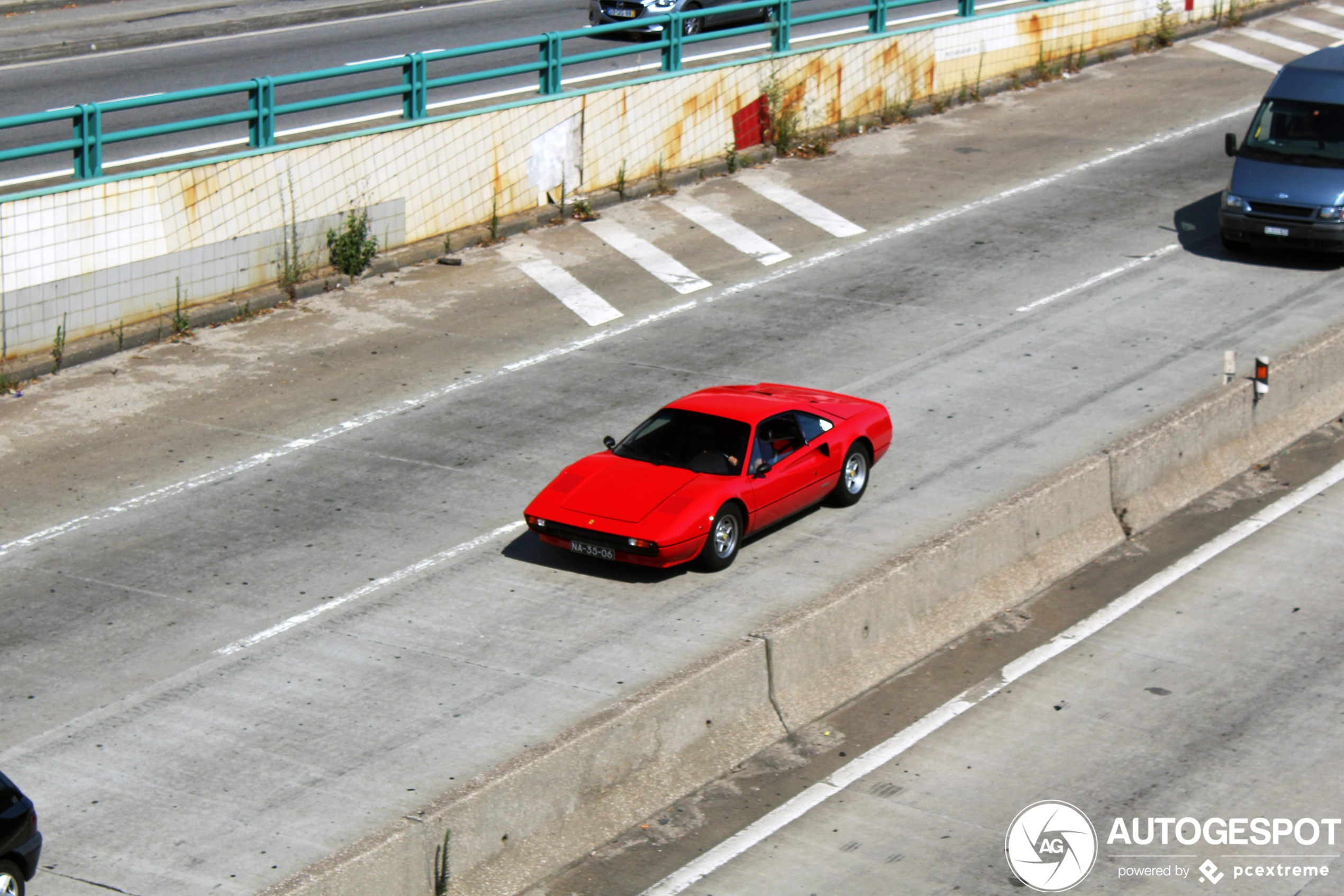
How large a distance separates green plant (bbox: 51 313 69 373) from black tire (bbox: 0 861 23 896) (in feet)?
33.5

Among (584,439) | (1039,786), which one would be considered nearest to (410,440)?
(584,439)

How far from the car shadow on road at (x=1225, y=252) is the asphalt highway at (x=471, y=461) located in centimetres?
9

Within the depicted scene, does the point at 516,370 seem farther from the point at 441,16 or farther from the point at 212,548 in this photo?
the point at 441,16

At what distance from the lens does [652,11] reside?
28656 millimetres

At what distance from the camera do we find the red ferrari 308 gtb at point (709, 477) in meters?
12.3

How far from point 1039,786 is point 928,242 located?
12.8 metres

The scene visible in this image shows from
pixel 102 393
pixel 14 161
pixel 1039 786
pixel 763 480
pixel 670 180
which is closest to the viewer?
pixel 1039 786

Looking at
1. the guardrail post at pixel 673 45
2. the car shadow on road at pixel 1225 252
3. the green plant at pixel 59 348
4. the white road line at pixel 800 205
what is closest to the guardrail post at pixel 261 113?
the green plant at pixel 59 348

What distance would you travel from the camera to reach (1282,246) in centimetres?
2028

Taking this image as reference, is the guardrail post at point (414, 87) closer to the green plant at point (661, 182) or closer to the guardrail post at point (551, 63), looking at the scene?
the guardrail post at point (551, 63)

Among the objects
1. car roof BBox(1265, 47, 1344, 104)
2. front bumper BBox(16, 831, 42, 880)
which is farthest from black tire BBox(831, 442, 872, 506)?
car roof BBox(1265, 47, 1344, 104)

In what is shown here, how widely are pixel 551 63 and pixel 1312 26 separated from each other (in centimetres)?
1919

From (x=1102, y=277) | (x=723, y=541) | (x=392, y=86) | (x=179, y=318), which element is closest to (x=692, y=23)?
(x=392, y=86)

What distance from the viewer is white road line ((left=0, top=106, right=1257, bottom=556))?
1391 cm
